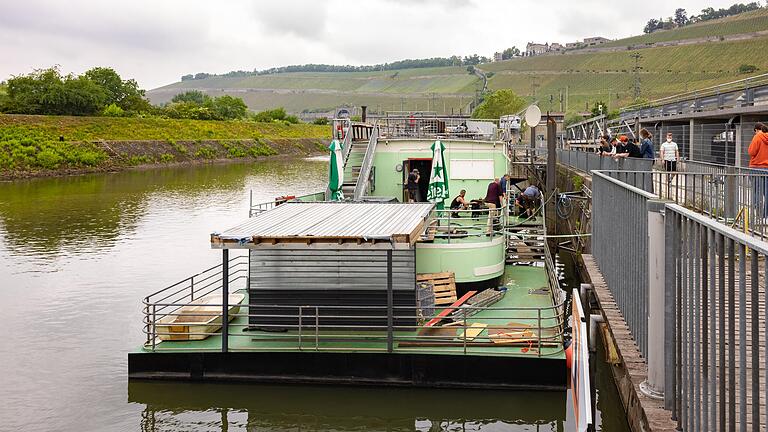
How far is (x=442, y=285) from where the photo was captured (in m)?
15.9

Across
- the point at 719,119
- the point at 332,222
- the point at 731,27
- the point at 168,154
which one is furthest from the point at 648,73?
the point at 332,222

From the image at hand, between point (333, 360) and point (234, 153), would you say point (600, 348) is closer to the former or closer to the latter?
point (333, 360)

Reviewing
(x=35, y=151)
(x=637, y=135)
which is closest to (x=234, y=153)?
(x=35, y=151)

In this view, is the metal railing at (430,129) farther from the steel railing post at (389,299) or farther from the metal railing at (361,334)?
the steel railing post at (389,299)

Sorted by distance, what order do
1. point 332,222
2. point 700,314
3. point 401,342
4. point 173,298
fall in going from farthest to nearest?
point 173,298, point 332,222, point 401,342, point 700,314

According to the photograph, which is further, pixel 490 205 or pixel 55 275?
pixel 55 275

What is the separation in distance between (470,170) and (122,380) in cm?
1269

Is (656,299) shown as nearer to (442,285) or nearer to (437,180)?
(442,285)

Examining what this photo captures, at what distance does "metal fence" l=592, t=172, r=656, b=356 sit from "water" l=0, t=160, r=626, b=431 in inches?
103

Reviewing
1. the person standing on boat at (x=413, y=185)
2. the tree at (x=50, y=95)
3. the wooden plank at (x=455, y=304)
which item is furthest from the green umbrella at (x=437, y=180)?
the tree at (x=50, y=95)

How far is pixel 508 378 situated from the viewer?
13.0 meters

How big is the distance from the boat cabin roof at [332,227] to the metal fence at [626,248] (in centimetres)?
304

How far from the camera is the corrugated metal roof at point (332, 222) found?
42.0ft

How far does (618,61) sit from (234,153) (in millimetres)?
123157
